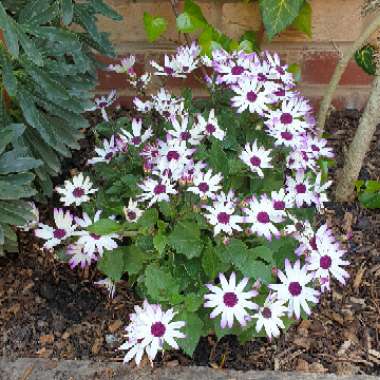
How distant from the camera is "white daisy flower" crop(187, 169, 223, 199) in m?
1.38

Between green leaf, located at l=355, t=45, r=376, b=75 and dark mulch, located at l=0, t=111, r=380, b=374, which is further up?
green leaf, located at l=355, t=45, r=376, b=75

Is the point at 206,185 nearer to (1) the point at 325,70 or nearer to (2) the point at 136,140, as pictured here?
(2) the point at 136,140

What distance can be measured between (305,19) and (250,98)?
1.94 feet

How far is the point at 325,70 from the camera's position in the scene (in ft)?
7.04

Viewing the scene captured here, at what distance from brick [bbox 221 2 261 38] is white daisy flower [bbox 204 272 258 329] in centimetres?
99

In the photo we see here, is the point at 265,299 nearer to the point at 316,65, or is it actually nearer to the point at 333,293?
the point at 333,293

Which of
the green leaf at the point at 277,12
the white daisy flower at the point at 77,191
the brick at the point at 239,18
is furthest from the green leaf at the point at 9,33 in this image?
the brick at the point at 239,18

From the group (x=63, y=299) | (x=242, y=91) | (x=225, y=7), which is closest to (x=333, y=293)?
(x=242, y=91)

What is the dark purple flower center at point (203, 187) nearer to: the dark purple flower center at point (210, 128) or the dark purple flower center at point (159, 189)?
the dark purple flower center at point (159, 189)

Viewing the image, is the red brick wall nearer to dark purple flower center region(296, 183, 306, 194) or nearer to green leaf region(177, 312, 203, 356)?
dark purple flower center region(296, 183, 306, 194)

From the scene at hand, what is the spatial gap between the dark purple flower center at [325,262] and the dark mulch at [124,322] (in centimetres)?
14

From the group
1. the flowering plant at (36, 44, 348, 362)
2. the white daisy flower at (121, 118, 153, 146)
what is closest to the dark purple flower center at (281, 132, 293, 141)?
the flowering plant at (36, 44, 348, 362)

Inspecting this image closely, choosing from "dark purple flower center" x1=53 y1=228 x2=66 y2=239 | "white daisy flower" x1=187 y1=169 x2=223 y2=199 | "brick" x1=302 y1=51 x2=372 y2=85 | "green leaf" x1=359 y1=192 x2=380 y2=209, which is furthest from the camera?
"brick" x1=302 y1=51 x2=372 y2=85

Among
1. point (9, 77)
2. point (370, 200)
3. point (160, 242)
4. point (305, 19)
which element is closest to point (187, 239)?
point (160, 242)
